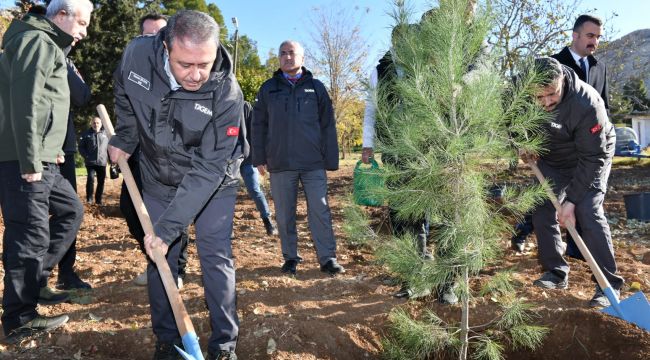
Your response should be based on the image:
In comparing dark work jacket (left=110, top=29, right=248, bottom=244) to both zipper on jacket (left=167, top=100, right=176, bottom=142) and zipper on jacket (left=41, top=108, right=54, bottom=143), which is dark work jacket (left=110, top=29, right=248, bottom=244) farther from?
zipper on jacket (left=41, top=108, right=54, bottom=143)

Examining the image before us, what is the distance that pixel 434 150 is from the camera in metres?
2.72

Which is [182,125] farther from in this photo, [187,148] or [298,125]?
[298,125]

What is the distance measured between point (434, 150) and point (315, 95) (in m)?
1.94

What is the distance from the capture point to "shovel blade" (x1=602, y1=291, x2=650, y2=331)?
321 centimetres

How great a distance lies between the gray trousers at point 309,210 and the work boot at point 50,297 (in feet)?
5.69

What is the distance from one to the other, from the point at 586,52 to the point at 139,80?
408 centimetres

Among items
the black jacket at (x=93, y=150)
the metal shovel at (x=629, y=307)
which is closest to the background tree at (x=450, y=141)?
the metal shovel at (x=629, y=307)

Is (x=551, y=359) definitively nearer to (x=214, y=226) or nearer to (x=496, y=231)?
(x=496, y=231)

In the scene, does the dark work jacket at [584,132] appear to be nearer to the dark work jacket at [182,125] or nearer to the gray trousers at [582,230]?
the gray trousers at [582,230]

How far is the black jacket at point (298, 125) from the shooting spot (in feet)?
→ 14.3

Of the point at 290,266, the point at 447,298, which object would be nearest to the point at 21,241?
the point at 290,266

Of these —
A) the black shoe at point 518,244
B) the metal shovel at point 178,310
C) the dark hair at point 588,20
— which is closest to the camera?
the metal shovel at point 178,310

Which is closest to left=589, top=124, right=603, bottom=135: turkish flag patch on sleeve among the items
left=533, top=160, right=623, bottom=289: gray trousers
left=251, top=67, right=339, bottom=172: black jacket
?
left=533, top=160, right=623, bottom=289: gray trousers

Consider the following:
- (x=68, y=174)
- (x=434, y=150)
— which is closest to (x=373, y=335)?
(x=434, y=150)
